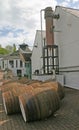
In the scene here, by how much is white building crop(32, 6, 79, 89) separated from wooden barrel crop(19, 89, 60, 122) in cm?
959

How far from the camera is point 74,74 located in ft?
59.0

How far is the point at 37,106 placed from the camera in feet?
25.1

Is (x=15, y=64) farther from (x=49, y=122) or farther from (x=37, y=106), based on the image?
(x=49, y=122)

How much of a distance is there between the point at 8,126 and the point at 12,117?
1.42m

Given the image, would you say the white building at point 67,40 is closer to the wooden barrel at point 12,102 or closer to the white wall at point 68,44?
the white wall at point 68,44

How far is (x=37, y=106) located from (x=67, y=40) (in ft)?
39.8

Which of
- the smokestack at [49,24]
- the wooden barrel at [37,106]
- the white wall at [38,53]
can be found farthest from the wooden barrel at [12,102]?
the white wall at [38,53]

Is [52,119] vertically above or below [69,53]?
below

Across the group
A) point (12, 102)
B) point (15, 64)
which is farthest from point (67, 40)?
point (15, 64)

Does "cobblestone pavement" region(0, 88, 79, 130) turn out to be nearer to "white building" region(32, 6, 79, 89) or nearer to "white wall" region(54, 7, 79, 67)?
"white building" region(32, 6, 79, 89)

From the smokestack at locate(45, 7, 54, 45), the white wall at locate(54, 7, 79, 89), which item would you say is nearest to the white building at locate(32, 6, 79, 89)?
the white wall at locate(54, 7, 79, 89)

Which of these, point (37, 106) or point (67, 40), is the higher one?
point (67, 40)

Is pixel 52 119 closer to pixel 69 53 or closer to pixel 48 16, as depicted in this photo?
pixel 69 53

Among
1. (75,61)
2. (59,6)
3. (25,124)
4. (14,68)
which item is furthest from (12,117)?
(14,68)
